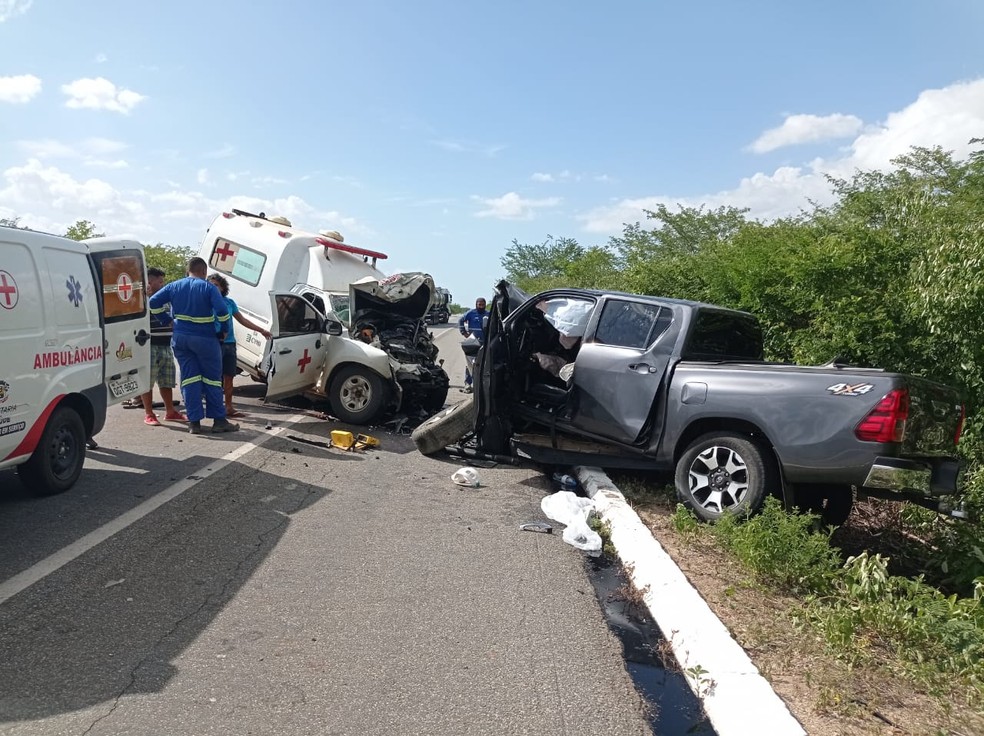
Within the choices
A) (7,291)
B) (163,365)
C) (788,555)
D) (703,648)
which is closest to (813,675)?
(703,648)

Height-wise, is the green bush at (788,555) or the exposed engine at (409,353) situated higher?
the exposed engine at (409,353)

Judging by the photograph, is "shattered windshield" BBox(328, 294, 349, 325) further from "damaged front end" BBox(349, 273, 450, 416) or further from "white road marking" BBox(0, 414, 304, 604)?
"white road marking" BBox(0, 414, 304, 604)

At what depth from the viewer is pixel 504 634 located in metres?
3.89

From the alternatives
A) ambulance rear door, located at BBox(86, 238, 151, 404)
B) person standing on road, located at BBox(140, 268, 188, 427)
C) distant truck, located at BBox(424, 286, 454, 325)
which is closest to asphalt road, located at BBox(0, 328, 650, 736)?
ambulance rear door, located at BBox(86, 238, 151, 404)

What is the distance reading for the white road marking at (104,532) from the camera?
4.13m

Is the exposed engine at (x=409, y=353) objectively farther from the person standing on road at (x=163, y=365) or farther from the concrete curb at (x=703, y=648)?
the concrete curb at (x=703, y=648)

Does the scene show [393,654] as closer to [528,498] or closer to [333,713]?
[333,713]

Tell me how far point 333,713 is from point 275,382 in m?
6.59

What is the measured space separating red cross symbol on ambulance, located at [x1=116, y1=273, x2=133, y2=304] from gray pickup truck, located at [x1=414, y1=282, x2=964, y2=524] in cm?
Answer: 319

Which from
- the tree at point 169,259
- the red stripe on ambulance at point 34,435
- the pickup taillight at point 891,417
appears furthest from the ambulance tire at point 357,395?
the tree at point 169,259

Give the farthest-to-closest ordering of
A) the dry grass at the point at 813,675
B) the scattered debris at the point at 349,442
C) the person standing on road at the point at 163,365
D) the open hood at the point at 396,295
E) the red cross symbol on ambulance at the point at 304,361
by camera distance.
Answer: the open hood at the point at 396,295, the red cross symbol on ambulance at the point at 304,361, the person standing on road at the point at 163,365, the scattered debris at the point at 349,442, the dry grass at the point at 813,675

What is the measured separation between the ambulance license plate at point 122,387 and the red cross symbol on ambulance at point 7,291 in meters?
1.80

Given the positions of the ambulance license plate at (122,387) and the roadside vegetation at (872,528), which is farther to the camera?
the ambulance license plate at (122,387)

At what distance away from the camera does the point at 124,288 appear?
23.7 ft
